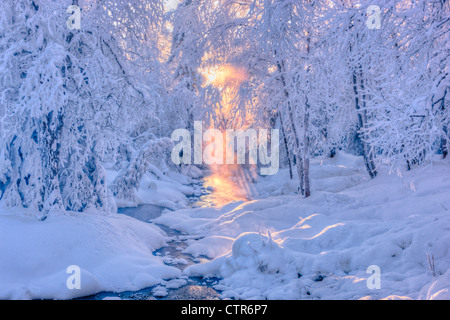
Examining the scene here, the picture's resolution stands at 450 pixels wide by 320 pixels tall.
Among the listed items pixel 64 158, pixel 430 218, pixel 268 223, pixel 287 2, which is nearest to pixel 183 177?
pixel 268 223

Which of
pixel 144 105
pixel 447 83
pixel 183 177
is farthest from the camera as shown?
pixel 183 177

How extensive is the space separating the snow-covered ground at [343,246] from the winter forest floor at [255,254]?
0.02 metres

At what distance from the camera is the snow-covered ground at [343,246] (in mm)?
4816

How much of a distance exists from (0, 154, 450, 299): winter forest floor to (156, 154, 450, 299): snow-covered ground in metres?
0.02

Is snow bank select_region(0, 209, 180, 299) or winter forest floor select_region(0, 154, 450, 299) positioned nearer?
winter forest floor select_region(0, 154, 450, 299)

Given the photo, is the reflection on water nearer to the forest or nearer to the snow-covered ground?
the forest

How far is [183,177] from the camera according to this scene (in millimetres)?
20875

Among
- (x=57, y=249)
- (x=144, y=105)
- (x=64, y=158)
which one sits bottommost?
(x=57, y=249)

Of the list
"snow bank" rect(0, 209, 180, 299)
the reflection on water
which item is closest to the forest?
"snow bank" rect(0, 209, 180, 299)

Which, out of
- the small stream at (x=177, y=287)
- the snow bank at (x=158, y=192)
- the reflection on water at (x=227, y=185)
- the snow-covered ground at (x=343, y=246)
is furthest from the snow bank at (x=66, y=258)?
the reflection on water at (x=227, y=185)

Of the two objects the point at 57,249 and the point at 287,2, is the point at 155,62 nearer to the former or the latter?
the point at 287,2

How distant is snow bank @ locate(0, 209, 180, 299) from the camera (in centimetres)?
541
